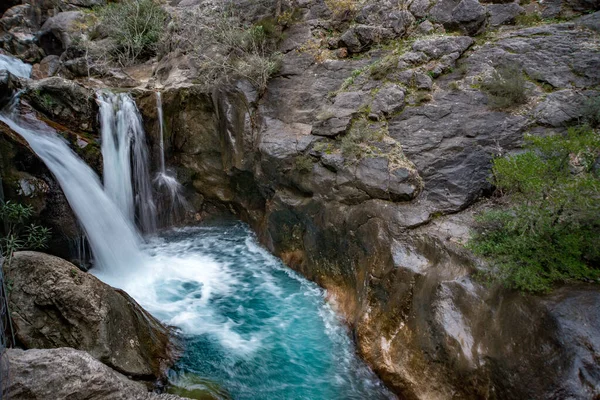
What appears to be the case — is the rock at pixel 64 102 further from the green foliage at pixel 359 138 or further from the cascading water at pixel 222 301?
the green foliage at pixel 359 138

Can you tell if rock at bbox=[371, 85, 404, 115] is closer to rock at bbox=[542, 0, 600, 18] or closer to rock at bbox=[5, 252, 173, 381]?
rock at bbox=[542, 0, 600, 18]

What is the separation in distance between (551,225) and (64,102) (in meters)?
9.86

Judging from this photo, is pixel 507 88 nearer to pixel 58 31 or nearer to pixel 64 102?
pixel 64 102

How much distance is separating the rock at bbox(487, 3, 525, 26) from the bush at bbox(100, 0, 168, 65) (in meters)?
10.3

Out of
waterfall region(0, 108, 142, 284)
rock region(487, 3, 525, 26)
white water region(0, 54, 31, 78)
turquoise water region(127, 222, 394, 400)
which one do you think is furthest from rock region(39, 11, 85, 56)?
rock region(487, 3, 525, 26)

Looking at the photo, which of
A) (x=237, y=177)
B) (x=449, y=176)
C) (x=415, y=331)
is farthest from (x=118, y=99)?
(x=415, y=331)

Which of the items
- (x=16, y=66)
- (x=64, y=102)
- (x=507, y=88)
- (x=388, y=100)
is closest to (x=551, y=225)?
(x=507, y=88)

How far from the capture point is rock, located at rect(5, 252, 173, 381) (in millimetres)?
4184

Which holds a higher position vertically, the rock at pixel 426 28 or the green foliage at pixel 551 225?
the rock at pixel 426 28

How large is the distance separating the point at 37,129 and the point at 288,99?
5596 millimetres

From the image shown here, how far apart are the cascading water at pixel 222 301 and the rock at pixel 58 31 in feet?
28.3

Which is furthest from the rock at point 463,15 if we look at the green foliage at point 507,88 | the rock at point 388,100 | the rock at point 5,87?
the rock at point 5,87

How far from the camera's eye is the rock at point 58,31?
14.6 m

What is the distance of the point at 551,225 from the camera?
3910 mm
